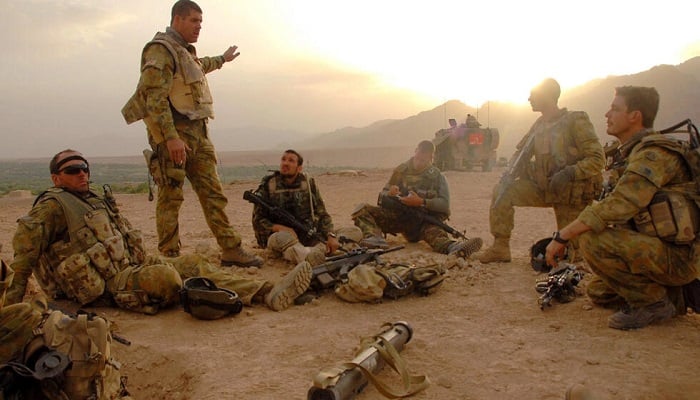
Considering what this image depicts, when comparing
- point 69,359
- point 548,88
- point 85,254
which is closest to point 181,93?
point 85,254

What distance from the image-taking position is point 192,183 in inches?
204

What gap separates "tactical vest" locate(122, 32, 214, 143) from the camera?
4.81m

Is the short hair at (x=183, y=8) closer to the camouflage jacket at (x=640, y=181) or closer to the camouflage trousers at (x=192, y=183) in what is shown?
the camouflage trousers at (x=192, y=183)

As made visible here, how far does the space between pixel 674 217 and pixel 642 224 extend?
194mm

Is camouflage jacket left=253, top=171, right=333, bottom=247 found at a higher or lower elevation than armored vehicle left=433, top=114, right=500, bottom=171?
lower

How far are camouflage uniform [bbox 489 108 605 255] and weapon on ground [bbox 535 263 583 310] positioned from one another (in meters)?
1.29

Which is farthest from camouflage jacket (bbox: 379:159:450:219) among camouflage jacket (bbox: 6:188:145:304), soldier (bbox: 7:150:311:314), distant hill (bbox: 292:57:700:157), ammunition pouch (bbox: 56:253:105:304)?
distant hill (bbox: 292:57:700:157)

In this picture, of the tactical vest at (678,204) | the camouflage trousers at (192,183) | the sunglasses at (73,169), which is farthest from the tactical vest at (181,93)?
the tactical vest at (678,204)

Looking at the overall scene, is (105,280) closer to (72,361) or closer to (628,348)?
(72,361)

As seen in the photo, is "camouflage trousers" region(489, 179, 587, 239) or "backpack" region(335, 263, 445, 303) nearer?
"backpack" region(335, 263, 445, 303)

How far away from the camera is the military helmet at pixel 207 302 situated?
3914 mm

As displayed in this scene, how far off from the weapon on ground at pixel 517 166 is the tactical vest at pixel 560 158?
67 millimetres

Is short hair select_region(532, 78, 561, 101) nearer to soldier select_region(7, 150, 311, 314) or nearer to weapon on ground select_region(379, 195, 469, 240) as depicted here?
weapon on ground select_region(379, 195, 469, 240)

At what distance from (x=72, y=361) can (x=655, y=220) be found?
324 cm
